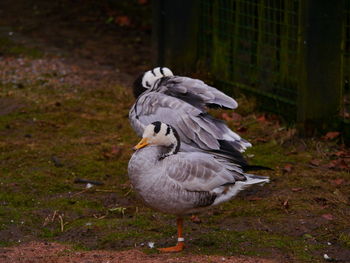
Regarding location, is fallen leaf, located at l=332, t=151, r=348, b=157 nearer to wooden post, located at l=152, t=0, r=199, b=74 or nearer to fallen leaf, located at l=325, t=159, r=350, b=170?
fallen leaf, located at l=325, t=159, r=350, b=170

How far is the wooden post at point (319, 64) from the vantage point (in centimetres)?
687

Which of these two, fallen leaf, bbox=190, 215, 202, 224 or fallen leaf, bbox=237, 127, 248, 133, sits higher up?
fallen leaf, bbox=237, 127, 248, 133

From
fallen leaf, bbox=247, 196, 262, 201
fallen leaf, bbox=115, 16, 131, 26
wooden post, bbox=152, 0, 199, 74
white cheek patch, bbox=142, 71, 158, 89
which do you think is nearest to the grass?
fallen leaf, bbox=247, 196, 262, 201

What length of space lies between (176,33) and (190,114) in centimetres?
330

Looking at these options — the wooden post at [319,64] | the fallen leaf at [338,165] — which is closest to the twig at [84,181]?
the fallen leaf at [338,165]

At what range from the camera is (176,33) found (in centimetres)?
875

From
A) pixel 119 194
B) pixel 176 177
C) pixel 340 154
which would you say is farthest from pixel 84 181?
pixel 340 154

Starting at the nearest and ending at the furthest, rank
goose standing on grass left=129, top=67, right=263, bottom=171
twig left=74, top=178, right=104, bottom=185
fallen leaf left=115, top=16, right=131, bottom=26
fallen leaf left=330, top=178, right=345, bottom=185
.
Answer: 1. goose standing on grass left=129, top=67, right=263, bottom=171
2. fallen leaf left=330, top=178, right=345, bottom=185
3. twig left=74, top=178, right=104, bottom=185
4. fallen leaf left=115, top=16, right=131, bottom=26

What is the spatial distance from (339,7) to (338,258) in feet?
9.07

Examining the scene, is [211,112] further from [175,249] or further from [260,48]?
[175,249]

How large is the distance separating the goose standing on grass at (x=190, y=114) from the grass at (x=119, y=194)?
1.77 feet

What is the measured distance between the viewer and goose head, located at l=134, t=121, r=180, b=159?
479cm

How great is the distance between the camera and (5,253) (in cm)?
480

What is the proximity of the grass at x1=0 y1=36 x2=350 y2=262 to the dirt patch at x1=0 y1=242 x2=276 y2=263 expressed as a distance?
0.64 ft
